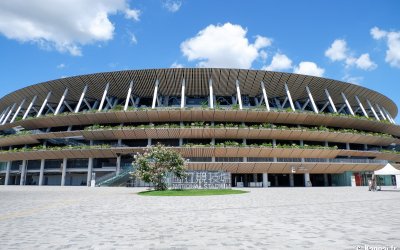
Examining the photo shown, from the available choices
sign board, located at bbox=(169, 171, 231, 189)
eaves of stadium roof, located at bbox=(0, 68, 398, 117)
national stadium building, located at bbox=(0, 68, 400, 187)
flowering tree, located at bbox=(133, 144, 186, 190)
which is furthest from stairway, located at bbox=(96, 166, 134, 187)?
eaves of stadium roof, located at bbox=(0, 68, 398, 117)

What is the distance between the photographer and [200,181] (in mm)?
32406

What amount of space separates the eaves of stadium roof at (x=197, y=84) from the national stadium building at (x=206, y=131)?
0.18 metres

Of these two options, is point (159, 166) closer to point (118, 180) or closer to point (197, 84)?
point (118, 180)

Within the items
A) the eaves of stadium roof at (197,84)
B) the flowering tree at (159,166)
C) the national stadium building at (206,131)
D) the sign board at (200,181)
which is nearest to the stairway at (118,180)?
the national stadium building at (206,131)

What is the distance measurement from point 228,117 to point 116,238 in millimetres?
39449

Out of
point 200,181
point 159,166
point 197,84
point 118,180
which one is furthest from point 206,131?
point 159,166

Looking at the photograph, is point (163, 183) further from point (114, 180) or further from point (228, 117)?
point (228, 117)

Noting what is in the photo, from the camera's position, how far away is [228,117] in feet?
150

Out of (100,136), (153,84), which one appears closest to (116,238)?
(100,136)

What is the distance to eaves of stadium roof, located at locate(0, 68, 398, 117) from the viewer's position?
47.5m

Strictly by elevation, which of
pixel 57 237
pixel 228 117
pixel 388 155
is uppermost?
pixel 228 117

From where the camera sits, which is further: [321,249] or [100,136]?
[100,136]

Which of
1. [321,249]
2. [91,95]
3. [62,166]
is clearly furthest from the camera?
[91,95]

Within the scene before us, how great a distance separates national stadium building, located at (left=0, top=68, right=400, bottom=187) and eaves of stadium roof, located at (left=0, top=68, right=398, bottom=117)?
0.18 meters
